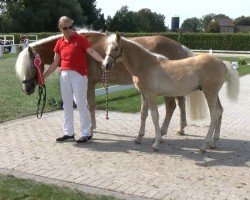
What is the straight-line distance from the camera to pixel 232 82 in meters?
6.49

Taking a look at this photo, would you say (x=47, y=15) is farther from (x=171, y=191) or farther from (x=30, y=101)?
(x=171, y=191)

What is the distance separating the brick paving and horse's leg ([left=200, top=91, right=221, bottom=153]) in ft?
0.55

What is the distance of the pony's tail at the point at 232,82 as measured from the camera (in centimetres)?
643

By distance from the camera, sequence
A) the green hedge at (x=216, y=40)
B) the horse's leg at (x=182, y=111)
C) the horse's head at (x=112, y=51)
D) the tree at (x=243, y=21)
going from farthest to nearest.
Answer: the tree at (x=243, y=21), the green hedge at (x=216, y=40), the horse's leg at (x=182, y=111), the horse's head at (x=112, y=51)

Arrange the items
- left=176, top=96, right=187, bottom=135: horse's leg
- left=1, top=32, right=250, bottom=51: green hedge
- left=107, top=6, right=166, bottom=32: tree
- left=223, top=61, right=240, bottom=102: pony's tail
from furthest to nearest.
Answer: left=107, top=6, right=166, bottom=32: tree → left=1, top=32, right=250, bottom=51: green hedge → left=176, top=96, right=187, bottom=135: horse's leg → left=223, top=61, right=240, bottom=102: pony's tail

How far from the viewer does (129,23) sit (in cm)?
7538

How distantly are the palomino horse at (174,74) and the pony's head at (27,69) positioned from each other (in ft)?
4.67

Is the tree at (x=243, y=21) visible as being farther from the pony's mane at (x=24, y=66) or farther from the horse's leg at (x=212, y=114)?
the pony's mane at (x=24, y=66)

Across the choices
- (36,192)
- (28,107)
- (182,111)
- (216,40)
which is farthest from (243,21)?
(36,192)

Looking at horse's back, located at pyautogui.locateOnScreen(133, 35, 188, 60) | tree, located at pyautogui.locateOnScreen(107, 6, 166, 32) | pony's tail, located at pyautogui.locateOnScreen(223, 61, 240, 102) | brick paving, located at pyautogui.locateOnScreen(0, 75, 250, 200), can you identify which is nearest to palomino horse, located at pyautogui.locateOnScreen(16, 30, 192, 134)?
horse's back, located at pyautogui.locateOnScreen(133, 35, 188, 60)

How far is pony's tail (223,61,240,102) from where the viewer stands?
6426 millimetres

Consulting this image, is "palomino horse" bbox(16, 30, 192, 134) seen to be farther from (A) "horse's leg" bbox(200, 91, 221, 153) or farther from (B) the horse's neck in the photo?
(A) "horse's leg" bbox(200, 91, 221, 153)

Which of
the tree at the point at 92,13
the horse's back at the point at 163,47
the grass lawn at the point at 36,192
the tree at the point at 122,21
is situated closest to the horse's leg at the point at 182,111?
the horse's back at the point at 163,47

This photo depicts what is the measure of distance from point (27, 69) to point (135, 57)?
71.6 inches
